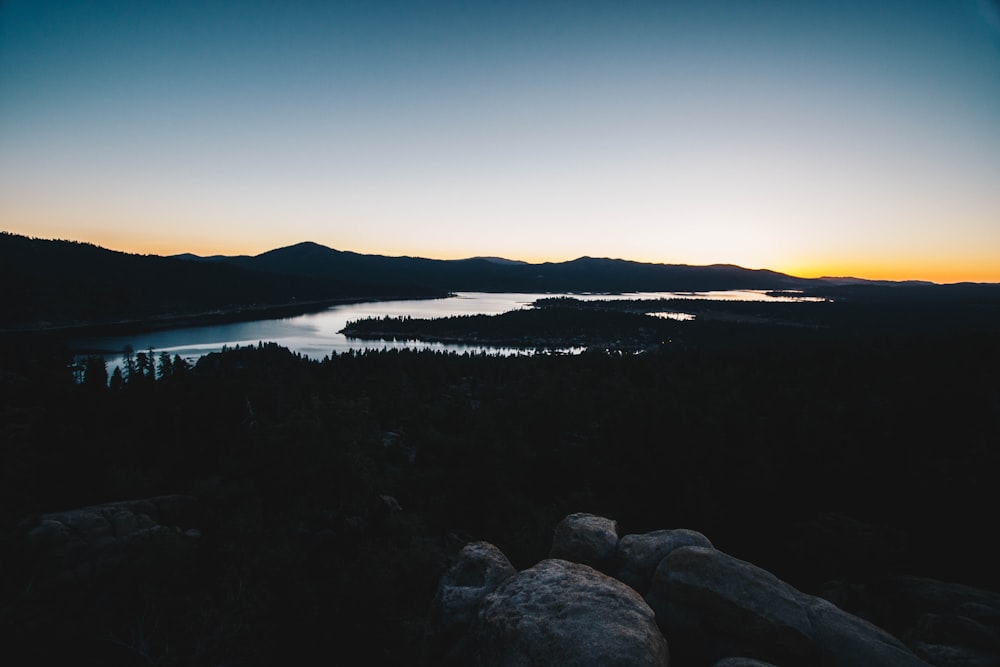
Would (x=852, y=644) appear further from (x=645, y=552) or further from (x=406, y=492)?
(x=406, y=492)

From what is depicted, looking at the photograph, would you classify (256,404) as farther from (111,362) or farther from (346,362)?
(111,362)

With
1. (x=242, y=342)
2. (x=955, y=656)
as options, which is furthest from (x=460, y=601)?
(x=242, y=342)

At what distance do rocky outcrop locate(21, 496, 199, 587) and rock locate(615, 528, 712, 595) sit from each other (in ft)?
58.5

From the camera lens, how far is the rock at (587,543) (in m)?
10.3

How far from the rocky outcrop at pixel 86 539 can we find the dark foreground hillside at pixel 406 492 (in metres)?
0.12

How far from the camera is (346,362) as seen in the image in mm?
84625

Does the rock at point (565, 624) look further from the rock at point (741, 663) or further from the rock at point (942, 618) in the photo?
the rock at point (942, 618)

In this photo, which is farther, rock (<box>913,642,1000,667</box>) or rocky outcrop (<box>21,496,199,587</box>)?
rocky outcrop (<box>21,496,199,587</box>)

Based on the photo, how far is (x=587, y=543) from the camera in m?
10.5

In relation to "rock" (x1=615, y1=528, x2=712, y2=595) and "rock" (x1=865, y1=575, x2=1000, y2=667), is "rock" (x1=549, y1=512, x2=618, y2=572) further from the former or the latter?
"rock" (x1=865, y1=575, x2=1000, y2=667)

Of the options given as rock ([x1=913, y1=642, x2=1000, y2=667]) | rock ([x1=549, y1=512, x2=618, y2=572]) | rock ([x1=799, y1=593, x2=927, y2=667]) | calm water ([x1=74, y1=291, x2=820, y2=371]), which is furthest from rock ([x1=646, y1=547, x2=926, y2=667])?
calm water ([x1=74, y1=291, x2=820, y2=371])

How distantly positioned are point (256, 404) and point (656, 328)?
134667 mm

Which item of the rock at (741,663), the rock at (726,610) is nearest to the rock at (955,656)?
the rock at (726,610)

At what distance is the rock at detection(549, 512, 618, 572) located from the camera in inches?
405
